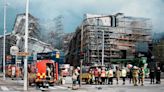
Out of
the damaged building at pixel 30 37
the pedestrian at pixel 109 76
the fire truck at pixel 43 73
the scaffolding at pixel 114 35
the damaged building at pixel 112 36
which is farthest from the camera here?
the scaffolding at pixel 114 35

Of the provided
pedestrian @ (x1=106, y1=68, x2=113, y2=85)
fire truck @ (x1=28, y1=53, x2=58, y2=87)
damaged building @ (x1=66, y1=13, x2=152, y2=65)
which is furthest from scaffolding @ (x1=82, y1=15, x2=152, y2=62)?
fire truck @ (x1=28, y1=53, x2=58, y2=87)

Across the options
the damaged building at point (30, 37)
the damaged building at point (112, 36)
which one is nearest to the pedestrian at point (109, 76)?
the damaged building at point (30, 37)

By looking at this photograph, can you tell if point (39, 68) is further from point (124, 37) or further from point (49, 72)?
point (124, 37)

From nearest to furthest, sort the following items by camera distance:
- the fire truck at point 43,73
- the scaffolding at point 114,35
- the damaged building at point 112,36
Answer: the fire truck at point 43,73, the damaged building at point 112,36, the scaffolding at point 114,35

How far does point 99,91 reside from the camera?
2842 cm

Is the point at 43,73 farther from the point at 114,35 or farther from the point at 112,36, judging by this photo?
the point at 114,35

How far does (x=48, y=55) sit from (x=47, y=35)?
7963cm

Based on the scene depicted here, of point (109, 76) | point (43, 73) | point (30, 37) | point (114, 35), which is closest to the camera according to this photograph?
point (43, 73)

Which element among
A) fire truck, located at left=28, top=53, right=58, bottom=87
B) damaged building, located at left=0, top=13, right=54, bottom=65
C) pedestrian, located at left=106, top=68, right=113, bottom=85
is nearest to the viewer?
fire truck, located at left=28, top=53, right=58, bottom=87

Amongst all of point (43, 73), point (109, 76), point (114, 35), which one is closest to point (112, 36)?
point (114, 35)

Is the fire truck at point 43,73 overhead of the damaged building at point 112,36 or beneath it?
beneath

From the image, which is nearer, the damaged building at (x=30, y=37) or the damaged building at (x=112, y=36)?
the damaged building at (x=30, y=37)

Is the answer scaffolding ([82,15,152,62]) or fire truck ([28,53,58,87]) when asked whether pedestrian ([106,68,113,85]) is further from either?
scaffolding ([82,15,152,62])

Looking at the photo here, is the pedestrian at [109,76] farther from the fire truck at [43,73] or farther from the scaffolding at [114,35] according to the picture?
the scaffolding at [114,35]
